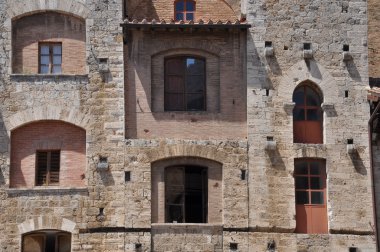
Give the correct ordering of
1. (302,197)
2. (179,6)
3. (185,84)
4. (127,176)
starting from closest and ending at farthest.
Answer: (127,176) < (302,197) < (185,84) < (179,6)

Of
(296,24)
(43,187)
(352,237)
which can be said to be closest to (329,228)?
(352,237)

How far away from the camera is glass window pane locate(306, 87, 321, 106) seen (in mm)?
27297

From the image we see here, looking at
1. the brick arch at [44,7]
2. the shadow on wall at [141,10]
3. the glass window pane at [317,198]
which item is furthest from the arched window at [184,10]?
the glass window pane at [317,198]

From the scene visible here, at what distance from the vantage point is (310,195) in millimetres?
26547

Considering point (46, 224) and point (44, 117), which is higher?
point (44, 117)

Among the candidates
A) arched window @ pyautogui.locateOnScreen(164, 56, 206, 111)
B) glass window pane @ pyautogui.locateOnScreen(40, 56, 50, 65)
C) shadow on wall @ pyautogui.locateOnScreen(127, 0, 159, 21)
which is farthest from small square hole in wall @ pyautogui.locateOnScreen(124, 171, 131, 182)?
shadow on wall @ pyautogui.locateOnScreen(127, 0, 159, 21)

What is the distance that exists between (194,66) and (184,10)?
85.8 inches

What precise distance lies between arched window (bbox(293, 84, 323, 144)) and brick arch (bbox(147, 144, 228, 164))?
264 centimetres

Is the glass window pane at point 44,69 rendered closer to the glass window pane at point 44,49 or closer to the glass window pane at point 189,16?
the glass window pane at point 44,49

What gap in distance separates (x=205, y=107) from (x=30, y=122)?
562cm

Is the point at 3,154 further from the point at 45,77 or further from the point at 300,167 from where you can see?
the point at 300,167

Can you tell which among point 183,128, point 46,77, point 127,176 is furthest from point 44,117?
point 183,128

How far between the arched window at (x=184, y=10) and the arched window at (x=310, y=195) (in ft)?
20.1

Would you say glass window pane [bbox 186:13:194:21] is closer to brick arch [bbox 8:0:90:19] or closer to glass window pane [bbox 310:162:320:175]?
brick arch [bbox 8:0:90:19]
